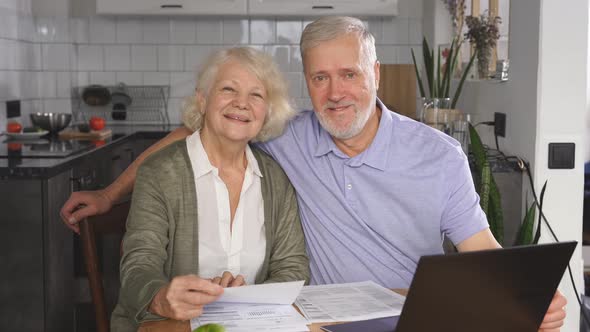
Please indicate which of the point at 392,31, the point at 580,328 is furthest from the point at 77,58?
the point at 580,328

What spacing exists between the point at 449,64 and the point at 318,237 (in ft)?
6.58

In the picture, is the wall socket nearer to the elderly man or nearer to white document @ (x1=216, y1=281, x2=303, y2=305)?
the elderly man

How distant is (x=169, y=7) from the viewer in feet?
16.9

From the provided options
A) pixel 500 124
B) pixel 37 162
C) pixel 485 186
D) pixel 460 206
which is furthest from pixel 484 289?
pixel 37 162

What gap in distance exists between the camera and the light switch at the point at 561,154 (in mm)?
2889

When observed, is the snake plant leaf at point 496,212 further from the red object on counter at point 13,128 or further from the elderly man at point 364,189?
the red object on counter at point 13,128

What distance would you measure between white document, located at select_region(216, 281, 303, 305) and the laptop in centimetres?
29

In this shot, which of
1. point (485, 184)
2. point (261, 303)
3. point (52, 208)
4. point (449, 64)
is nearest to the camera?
point (261, 303)

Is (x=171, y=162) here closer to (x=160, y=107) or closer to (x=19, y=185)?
(x=19, y=185)

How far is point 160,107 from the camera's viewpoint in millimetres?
5496

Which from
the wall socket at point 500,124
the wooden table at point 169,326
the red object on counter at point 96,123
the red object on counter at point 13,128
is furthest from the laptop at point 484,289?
the red object on counter at point 96,123

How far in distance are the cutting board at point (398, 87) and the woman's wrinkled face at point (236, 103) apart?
9.78 ft

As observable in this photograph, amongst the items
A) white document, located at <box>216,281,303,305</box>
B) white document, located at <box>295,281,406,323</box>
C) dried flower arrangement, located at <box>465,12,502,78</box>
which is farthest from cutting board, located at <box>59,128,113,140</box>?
white document, located at <box>216,281,303,305</box>

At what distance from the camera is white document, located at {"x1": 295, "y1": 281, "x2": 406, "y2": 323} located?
1.56m
